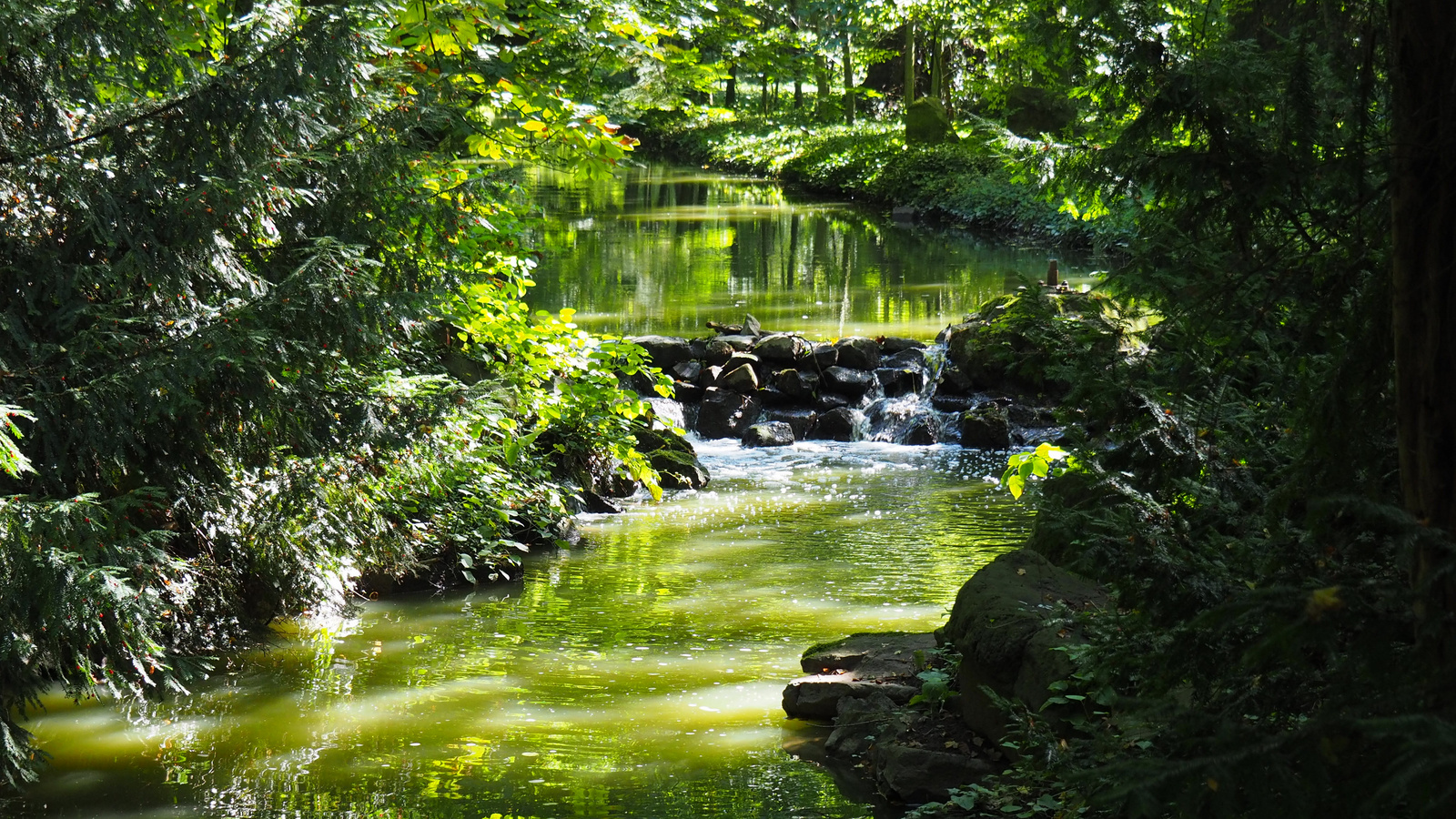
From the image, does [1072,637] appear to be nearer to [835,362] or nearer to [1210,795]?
[1210,795]

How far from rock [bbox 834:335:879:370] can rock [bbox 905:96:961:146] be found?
764 inches

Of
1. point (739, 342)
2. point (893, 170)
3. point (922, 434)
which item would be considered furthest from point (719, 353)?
A: point (893, 170)

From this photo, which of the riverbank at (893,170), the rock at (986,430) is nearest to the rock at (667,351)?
the rock at (986,430)

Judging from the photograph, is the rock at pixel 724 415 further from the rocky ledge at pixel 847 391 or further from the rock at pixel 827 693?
the rock at pixel 827 693

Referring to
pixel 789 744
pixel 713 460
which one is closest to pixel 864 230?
pixel 713 460

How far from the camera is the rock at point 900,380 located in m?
13.2

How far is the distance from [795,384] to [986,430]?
2169mm

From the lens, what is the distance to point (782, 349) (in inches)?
Answer: 528

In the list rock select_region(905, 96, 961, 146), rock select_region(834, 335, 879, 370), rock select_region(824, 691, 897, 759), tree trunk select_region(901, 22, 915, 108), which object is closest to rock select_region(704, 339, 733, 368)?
rock select_region(834, 335, 879, 370)

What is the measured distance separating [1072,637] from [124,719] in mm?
4210

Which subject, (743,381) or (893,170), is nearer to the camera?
(743,381)

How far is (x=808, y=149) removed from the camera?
1448 inches

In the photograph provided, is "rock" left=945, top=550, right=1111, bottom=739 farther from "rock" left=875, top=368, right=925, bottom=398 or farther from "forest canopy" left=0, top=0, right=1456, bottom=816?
"rock" left=875, top=368, right=925, bottom=398

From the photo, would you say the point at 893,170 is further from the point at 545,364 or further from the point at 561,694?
the point at 561,694
